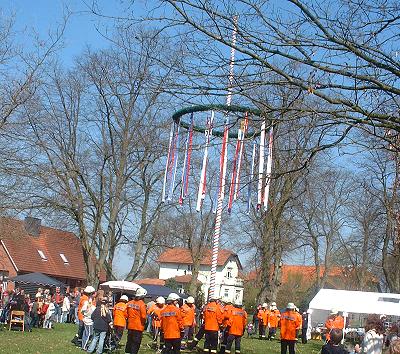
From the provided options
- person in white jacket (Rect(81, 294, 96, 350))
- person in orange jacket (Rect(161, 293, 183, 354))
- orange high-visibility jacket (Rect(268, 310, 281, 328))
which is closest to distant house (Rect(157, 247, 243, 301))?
orange high-visibility jacket (Rect(268, 310, 281, 328))

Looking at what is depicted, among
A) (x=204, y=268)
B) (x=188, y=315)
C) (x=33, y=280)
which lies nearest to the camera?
(x=188, y=315)

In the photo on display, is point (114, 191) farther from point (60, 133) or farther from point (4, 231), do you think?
point (4, 231)

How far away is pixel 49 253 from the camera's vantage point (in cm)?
5719

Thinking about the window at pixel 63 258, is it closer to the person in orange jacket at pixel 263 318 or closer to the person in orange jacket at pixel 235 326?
the person in orange jacket at pixel 263 318

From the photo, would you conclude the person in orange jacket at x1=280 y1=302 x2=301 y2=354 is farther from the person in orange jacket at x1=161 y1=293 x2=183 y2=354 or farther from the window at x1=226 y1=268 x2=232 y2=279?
the window at x1=226 y1=268 x2=232 y2=279

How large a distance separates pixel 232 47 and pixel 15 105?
1230cm

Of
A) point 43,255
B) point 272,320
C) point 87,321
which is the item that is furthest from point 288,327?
point 43,255

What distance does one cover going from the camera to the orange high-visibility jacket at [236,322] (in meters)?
19.5

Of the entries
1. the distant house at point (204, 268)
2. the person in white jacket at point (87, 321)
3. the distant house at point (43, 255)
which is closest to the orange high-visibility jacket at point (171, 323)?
the person in white jacket at point (87, 321)

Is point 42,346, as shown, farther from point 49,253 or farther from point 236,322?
point 49,253

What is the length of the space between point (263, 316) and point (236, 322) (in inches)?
503

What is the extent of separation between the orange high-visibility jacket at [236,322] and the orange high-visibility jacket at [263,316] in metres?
12.1

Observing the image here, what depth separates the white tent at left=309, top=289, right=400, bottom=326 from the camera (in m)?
30.6

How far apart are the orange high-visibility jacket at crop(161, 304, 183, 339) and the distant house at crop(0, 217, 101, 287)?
34.0 meters
